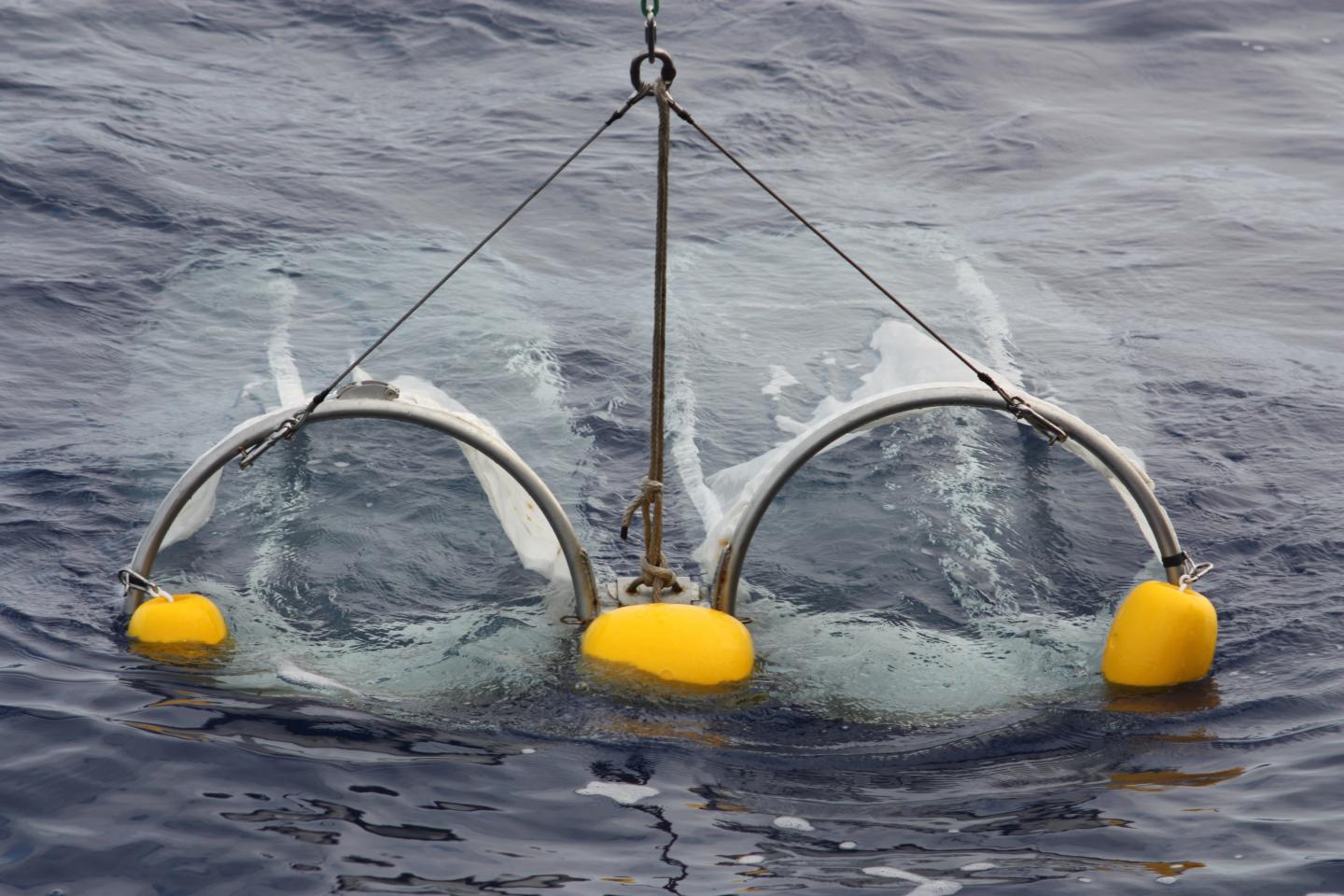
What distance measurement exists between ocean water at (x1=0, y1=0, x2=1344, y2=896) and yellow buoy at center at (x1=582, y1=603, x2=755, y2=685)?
4.8 inches

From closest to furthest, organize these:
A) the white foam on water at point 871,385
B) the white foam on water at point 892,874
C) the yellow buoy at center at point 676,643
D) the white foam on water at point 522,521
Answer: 1. the white foam on water at point 892,874
2. the yellow buoy at center at point 676,643
3. the white foam on water at point 522,521
4. the white foam on water at point 871,385

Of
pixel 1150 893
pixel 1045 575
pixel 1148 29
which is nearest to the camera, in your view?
pixel 1150 893

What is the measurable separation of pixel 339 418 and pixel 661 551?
129cm

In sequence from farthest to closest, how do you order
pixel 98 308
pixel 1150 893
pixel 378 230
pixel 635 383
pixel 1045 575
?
1. pixel 378 230
2. pixel 98 308
3. pixel 635 383
4. pixel 1045 575
5. pixel 1150 893

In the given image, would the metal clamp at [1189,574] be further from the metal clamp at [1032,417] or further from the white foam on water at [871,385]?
the white foam on water at [871,385]

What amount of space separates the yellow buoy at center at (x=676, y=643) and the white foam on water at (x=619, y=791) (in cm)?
62

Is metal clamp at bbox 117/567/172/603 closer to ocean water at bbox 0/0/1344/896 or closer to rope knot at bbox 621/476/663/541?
A: ocean water at bbox 0/0/1344/896

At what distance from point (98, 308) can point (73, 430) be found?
1.91 m

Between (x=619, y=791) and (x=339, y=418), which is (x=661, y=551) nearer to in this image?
(x=619, y=791)

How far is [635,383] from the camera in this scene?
876 cm

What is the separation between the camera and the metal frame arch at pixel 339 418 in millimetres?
5465

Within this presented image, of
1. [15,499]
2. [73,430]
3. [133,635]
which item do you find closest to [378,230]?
[73,430]

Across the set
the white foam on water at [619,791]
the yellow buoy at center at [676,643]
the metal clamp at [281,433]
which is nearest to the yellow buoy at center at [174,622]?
the metal clamp at [281,433]

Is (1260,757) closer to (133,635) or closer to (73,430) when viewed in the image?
(133,635)
